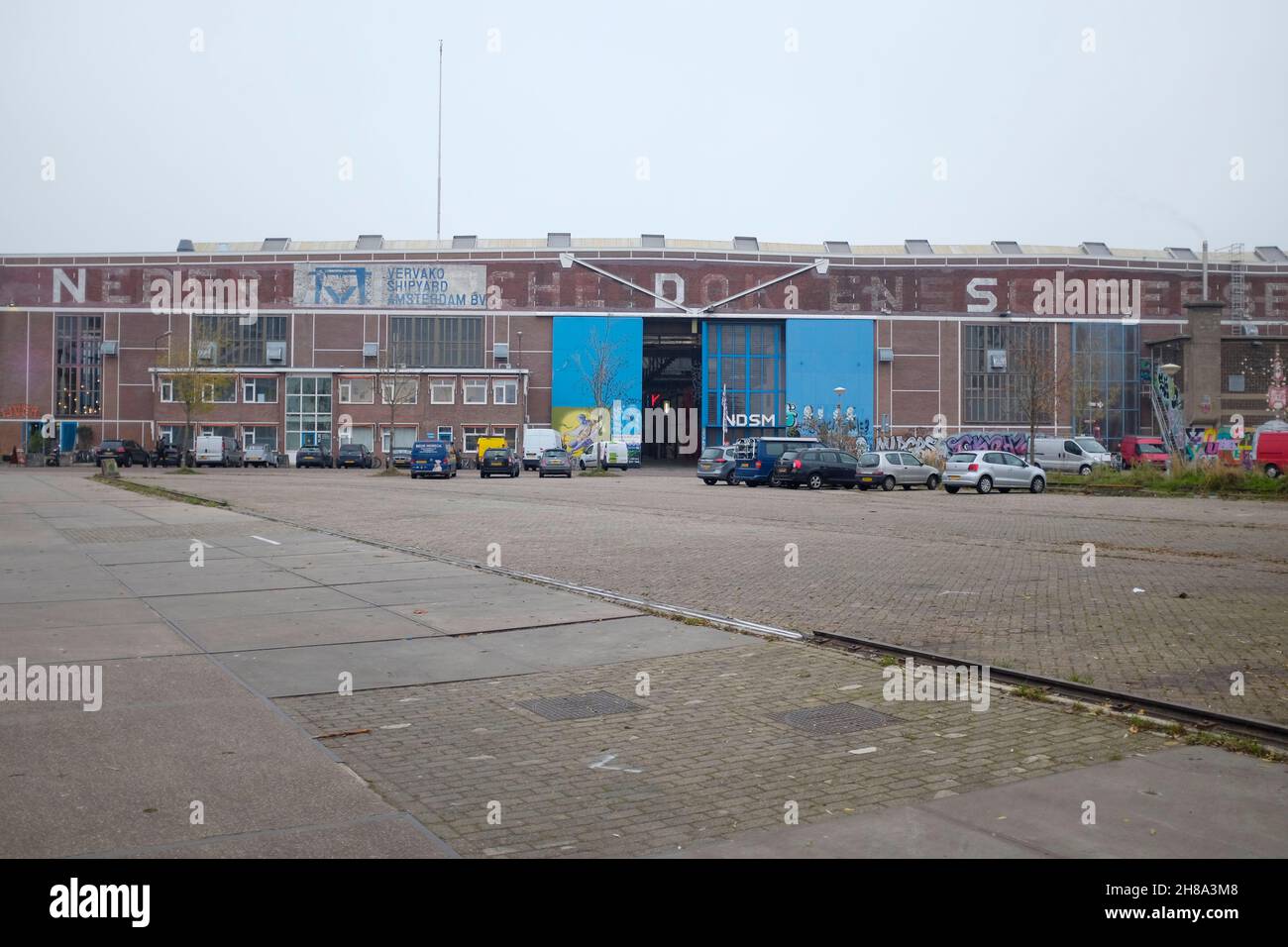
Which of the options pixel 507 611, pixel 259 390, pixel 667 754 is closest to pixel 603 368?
pixel 259 390

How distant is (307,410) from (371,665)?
72.9m

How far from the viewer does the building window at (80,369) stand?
78625 mm

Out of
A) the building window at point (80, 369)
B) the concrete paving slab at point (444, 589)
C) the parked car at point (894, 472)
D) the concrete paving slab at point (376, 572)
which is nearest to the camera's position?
the concrete paving slab at point (444, 589)

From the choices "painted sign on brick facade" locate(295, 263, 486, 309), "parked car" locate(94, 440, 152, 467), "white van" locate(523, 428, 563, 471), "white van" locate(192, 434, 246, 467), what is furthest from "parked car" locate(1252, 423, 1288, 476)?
"parked car" locate(94, 440, 152, 467)

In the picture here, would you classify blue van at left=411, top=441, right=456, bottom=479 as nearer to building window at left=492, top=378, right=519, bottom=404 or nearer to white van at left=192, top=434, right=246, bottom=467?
white van at left=192, top=434, right=246, bottom=467

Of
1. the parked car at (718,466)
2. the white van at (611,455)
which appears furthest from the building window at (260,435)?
the parked car at (718,466)

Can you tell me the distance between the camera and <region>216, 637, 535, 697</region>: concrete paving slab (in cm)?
769

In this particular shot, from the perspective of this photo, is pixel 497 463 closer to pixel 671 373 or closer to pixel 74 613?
pixel 671 373

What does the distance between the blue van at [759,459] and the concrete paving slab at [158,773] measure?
3683cm

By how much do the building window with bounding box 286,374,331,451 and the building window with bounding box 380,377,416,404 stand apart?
453cm

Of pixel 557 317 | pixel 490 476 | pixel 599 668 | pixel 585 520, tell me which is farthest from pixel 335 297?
pixel 599 668

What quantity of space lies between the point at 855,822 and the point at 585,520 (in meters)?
18.1

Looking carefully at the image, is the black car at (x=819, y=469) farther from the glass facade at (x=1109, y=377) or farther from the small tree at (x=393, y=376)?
the glass facade at (x=1109, y=377)
